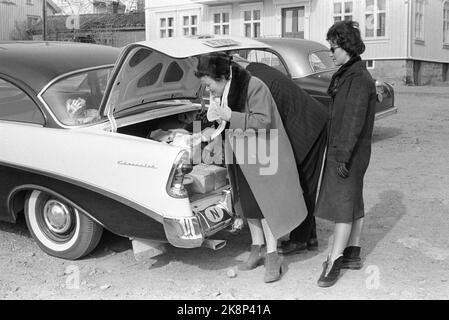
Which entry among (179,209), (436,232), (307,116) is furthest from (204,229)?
(436,232)

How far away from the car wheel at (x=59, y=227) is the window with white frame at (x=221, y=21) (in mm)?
23645

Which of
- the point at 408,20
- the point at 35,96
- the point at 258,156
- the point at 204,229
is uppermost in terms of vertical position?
the point at 408,20

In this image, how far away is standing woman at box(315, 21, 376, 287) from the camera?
157 inches

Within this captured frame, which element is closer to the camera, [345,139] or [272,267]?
[345,139]

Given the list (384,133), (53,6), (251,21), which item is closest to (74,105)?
(384,133)

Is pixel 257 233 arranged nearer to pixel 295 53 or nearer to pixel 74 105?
pixel 74 105

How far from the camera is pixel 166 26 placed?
1153 inches

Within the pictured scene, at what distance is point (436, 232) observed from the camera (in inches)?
209

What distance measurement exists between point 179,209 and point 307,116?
126 centimetres

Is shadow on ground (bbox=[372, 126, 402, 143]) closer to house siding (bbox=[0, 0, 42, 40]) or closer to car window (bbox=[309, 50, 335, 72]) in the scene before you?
car window (bbox=[309, 50, 335, 72])

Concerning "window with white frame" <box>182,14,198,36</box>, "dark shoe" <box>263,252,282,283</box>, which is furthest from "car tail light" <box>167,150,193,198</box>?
"window with white frame" <box>182,14,198,36</box>

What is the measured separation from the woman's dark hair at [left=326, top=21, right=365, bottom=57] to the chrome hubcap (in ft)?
8.03

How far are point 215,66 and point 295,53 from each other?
5.77 m
